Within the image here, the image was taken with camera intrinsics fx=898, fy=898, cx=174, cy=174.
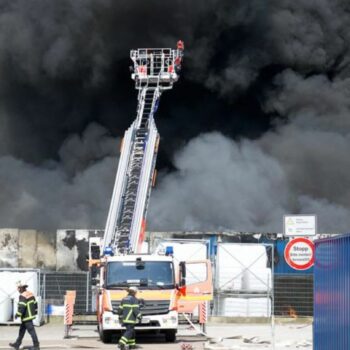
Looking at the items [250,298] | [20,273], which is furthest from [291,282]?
[20,273]

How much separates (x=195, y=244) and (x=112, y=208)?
20.8ft

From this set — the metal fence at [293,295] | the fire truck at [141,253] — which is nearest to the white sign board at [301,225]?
the fire truck at [141,253]

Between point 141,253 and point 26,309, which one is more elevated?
point 141,253

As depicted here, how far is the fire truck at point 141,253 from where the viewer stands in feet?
77.7

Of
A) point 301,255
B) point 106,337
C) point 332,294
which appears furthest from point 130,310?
point 332,294

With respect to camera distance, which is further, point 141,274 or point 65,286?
point 65,286

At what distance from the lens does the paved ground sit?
74.7 feet

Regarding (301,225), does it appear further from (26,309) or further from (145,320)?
(145,320)

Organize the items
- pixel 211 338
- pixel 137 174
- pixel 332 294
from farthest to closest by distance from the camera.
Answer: pixel 137 174, pixel 211 338, pixel 332 294

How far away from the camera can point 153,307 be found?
2364 cm

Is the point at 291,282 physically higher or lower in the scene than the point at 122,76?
lower

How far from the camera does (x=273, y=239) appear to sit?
38.7 metres

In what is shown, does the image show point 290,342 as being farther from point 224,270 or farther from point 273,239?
point 273,239

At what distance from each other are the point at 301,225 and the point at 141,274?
293 inches
